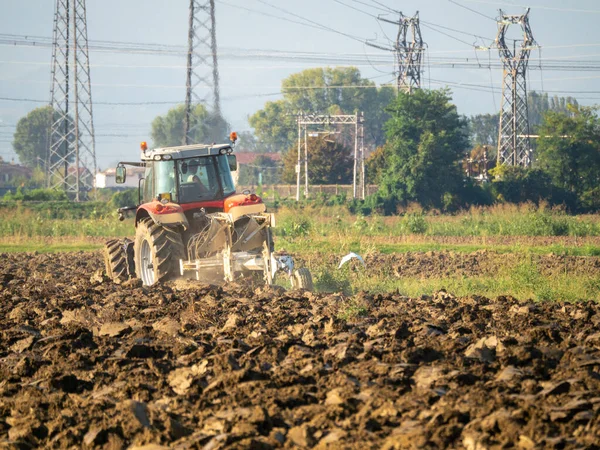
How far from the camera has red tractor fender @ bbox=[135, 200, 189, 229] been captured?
15.1 meters

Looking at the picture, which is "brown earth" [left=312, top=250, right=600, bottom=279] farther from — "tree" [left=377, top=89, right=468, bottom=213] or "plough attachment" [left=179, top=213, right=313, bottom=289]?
"tree" [left=377, top=89, right=468, bottom=213]

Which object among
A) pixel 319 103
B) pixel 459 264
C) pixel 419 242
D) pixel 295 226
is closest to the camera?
pixel 459 264

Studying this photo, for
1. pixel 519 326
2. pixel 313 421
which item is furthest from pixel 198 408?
pixel 519 326

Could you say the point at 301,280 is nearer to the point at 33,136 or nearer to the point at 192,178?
the point at 192,178

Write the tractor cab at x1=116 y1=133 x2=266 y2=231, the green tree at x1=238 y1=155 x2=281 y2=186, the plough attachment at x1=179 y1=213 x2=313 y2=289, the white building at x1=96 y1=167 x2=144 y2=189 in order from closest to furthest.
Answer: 1. the plough attachment at x1=179 y1=213 x2=313 y2=289
2. the tractor cab at x1=116 y1=133 x2=266 y2=231
3. the green tree at x1=238 y1=155 x2=281 y2=186
4. the white building at x1=96 y1=167 x2=144 y2=189

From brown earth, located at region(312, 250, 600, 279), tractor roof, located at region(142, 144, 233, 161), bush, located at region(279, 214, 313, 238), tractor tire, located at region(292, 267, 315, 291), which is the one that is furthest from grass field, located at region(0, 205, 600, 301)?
tractor roof, located at region(142, 144, 233, 161)

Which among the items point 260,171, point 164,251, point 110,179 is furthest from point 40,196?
point 110,179

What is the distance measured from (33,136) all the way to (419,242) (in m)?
128

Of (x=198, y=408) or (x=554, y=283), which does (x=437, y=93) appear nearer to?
(x=554, y=283)

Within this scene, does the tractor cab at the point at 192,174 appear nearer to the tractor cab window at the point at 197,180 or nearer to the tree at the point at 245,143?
the tractor cab window at the point at 197,180

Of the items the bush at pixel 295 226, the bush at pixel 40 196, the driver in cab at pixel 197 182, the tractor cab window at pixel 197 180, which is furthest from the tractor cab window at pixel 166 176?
the bush at pixel 40 196

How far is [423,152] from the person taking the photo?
189 feet

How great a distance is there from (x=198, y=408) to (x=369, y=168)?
66.5m

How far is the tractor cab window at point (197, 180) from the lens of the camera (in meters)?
16.2
